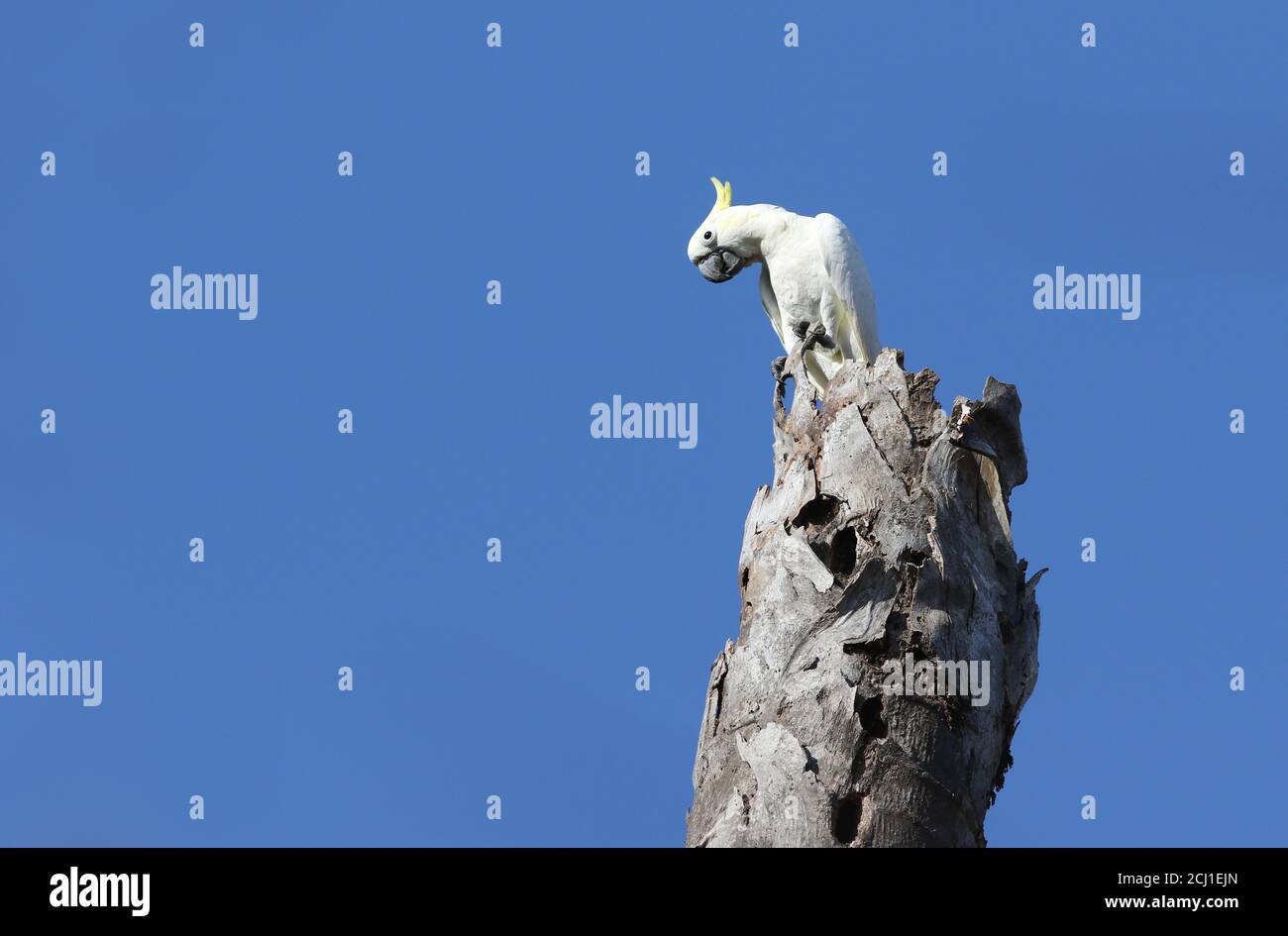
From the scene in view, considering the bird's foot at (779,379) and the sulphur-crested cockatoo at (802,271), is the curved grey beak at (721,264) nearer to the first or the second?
the sulphur-crested cockatoo at (802,271)

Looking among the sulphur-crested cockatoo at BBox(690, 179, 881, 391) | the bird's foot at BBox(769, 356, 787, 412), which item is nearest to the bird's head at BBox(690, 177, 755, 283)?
the sulphur-crested cockatoo at BBox(690, 179, 881, 391)

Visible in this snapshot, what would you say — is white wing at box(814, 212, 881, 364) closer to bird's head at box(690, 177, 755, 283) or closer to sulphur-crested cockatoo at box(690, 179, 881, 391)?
sulphur-crested cockatoo at box(690, 179, 881, 391)

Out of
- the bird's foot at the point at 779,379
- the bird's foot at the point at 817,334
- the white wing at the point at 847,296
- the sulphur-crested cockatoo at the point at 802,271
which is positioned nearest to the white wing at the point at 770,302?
the sulphur-crested cockatoo at the point at 802,271

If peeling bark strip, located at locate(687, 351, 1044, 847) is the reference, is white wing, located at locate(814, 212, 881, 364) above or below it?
above

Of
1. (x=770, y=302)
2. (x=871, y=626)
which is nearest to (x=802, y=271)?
(x=770, y=302)

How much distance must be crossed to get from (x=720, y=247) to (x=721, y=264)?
0.21 metres

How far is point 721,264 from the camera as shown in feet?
53.7

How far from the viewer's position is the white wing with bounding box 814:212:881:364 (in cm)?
1541

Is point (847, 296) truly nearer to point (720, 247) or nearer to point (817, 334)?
point (817, 334)

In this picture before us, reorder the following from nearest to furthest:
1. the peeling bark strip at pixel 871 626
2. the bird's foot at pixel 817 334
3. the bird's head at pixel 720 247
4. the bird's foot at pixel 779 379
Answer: the peeling bark strip at pixel 871 626 < the bird's foot at pixel 779 379 < the bird's foot at pixel 817 334 < the bird's head at pixel 720 247

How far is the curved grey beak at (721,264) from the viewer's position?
16.3m
